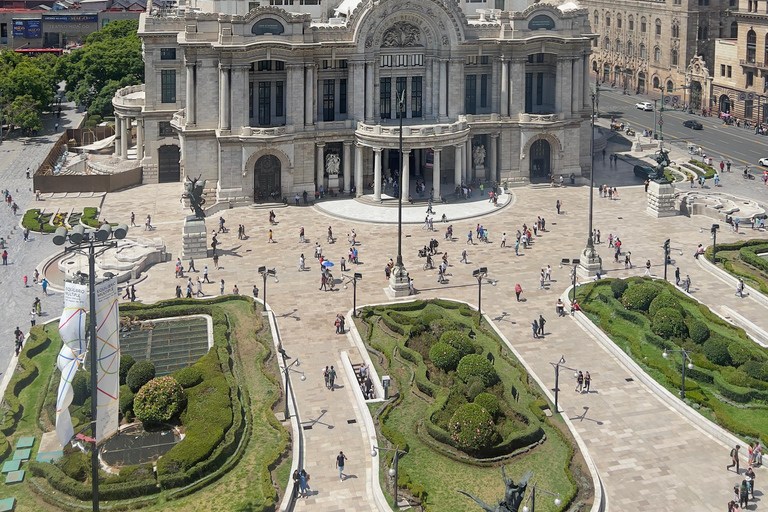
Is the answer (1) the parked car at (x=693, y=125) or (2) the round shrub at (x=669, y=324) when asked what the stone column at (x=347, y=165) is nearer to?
(2) the round shrub at (x=669, y=324)

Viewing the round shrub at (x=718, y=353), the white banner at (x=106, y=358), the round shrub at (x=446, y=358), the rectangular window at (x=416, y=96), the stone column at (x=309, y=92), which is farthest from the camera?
the rectangular window at (x=416, y=96)

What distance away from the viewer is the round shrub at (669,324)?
6269 cm

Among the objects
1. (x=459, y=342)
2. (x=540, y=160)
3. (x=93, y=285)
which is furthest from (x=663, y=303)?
(x=540, y=160)

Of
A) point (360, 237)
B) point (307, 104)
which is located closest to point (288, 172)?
point (307, 104)

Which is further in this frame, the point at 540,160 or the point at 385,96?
the point at 540,160

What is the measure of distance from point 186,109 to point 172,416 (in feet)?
177

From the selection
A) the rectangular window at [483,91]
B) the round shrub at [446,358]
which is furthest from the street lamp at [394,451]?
the rectangular window at [483,91]

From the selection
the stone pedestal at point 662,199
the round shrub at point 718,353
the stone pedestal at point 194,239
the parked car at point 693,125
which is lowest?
the round shrub at point 718,353

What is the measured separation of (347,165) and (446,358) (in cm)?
4764

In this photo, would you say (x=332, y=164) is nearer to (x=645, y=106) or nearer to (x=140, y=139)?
(x=140, y=139)

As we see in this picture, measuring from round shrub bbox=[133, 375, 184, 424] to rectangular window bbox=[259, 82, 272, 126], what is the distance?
52162mm

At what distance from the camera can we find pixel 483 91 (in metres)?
107

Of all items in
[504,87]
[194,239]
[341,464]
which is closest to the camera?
[341,464]

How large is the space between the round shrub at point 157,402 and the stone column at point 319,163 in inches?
2036
